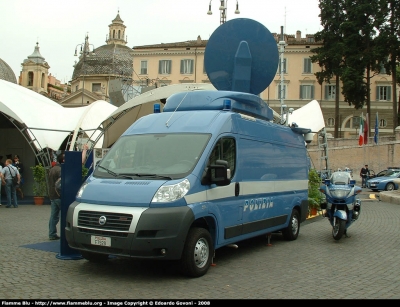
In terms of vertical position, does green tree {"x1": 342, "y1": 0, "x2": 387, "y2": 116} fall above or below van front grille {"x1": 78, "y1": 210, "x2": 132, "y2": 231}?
above

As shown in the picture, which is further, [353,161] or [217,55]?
[353,161]

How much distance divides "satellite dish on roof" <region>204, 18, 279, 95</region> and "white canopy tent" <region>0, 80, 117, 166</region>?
9627 millimetres

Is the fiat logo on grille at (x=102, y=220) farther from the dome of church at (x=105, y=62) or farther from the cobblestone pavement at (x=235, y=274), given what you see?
the dome of church at (x=105, y=62)

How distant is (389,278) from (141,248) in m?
3.84

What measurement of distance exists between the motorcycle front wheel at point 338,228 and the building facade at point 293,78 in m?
46.9

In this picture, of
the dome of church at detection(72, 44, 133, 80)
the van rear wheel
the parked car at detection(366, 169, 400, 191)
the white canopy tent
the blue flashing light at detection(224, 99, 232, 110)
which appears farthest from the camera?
the dome of church at detection(72, 44, 133, 80)

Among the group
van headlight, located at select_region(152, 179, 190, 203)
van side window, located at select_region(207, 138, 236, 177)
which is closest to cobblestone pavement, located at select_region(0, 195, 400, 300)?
van headlight, located at select_region(152, 179, 190, 203)

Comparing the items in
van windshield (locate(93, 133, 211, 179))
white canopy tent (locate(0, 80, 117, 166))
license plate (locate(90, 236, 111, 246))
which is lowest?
license plate (locate(90, 236, 111, 246))

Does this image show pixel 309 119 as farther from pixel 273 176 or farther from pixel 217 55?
pixel 273 176

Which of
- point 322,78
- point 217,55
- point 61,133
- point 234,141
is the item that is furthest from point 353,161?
point 234,141

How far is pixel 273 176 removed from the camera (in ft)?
33.3

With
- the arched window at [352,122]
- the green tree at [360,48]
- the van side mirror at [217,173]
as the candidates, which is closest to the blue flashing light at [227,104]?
the van side mirror at [217,173]

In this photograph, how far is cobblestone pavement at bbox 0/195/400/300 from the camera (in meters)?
6.52

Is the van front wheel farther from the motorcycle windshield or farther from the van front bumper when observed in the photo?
the motorcycle windshield
